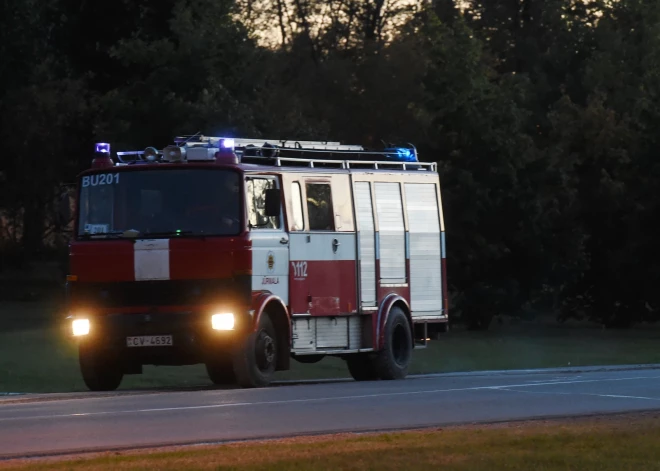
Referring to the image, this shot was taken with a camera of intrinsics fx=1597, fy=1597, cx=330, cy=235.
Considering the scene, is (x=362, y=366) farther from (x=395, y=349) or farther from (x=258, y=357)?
(x=258, y=357)

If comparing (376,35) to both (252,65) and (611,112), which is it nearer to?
(611,112)

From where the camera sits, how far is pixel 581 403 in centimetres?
1681

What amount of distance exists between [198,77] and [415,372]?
20272 millimetres

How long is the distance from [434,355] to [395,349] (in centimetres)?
939

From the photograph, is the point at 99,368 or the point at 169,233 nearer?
the point at 169,233

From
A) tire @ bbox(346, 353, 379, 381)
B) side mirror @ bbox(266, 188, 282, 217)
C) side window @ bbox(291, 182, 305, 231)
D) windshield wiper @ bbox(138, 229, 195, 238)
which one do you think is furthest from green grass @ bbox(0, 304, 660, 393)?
side mirror @ bbox(266, 188, 282, 217)

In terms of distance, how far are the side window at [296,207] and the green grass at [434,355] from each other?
345 centimetres

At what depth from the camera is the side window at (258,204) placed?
19.5 metres

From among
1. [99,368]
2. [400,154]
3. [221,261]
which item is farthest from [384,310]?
[99,368]

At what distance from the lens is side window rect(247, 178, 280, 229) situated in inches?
770

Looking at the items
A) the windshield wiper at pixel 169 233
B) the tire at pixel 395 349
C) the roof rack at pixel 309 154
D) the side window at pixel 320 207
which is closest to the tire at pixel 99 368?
the windshield wiper at pixel 169 233

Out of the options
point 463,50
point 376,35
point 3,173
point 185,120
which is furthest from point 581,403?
point 376,35

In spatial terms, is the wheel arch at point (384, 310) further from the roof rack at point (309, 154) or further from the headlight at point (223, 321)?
the headlight at point (223, 321)

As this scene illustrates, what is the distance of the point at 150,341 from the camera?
1917cm
